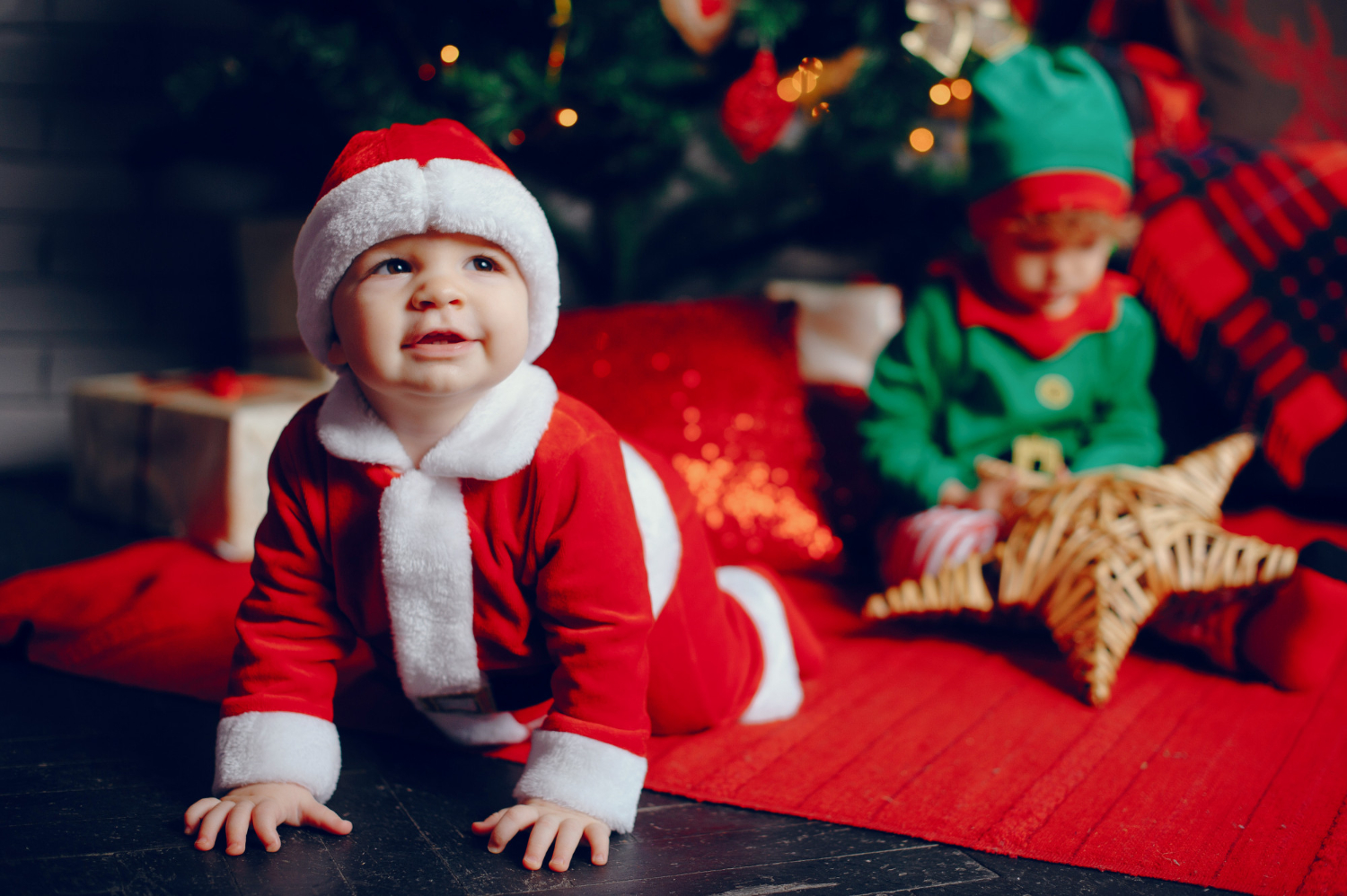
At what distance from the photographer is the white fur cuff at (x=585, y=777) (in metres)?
0.65

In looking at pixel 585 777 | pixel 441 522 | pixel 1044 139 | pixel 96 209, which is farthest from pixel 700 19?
pixel 96 209

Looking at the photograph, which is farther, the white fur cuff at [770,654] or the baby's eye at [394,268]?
the white fur cuff at [770,654]

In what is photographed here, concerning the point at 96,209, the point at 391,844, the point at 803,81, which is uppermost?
the point at 803,81

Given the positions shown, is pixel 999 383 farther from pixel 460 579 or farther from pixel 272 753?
pixel 272 753

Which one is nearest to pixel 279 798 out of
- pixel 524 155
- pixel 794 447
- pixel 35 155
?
pixel 794 447

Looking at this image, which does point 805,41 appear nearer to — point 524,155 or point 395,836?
point 524,155

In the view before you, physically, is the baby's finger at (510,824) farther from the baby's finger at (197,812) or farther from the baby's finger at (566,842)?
the baby's finger at (197,812)

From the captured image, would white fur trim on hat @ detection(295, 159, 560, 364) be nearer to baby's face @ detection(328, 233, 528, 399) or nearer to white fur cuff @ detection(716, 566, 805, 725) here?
baby's face @ detection(328, 233, 528, 399)

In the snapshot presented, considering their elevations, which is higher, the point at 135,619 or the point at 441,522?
the point at 441,522

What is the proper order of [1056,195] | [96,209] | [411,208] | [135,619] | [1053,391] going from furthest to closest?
[96,209] → [1053,391] → [1056,195] → [135,619] → [411,208]

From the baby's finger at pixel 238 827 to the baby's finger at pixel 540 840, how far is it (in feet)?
0.60

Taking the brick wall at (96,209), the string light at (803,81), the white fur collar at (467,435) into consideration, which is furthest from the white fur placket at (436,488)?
the brick wall at (96,209)

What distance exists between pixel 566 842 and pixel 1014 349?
0.86 meters

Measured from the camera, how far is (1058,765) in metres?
0.80
